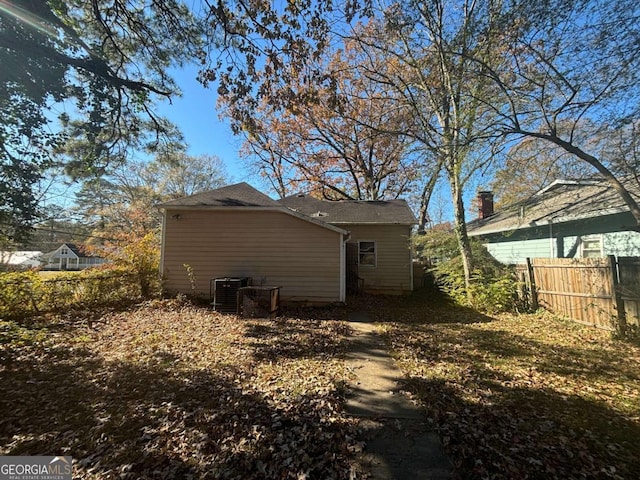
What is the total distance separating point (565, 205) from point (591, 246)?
150cm

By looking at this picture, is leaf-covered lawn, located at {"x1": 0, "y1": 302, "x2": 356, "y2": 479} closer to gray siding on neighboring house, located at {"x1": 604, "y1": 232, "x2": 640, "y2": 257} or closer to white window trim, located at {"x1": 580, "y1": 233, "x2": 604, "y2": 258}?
gray siding on neighboring house, located at {"x1": 604, "y1": 232, "x2": 640, "y2": 257}

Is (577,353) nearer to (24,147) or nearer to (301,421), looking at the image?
(301,421)

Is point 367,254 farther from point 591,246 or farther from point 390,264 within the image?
point 591,246

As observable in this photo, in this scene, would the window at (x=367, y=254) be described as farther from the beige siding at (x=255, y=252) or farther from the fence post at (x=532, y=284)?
the fence post at (x=532, y=284)

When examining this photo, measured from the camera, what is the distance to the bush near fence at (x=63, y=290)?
7.18 meters

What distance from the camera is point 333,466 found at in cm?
244

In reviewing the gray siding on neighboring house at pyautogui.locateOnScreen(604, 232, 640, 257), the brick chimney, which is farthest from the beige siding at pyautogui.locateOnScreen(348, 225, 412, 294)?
the brick chimney

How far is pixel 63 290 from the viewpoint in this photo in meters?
8.20

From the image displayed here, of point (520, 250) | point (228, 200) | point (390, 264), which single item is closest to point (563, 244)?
point (520, 250)

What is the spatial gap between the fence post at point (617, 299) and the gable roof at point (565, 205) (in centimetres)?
164

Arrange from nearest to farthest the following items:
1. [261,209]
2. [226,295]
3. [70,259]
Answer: [226,295], [261,209], [70,259]

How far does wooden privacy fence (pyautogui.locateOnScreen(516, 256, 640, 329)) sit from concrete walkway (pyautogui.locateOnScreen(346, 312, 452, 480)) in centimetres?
518

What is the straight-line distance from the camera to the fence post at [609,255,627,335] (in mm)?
5859

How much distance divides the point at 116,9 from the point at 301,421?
27.4 feet
